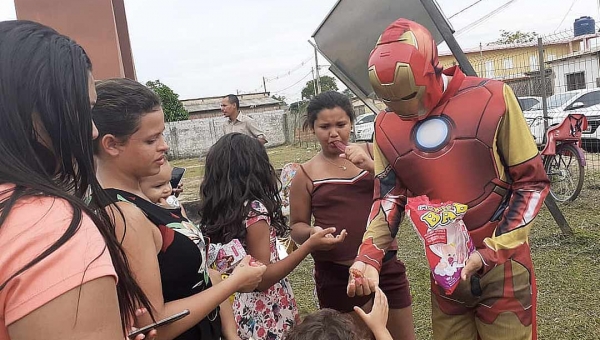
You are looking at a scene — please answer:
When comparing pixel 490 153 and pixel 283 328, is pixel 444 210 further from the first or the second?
pixel 283 328

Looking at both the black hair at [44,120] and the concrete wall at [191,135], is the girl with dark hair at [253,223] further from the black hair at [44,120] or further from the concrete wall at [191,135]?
the concrete wall at [191,135]

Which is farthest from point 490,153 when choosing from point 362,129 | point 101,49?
point 362,129

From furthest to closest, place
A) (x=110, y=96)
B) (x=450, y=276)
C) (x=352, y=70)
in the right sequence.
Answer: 1. (x=352, y=70)
2. (x=450, y=276)
3. (x=110, y=96)

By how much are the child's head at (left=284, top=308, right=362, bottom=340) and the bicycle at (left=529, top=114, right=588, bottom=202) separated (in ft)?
17.5

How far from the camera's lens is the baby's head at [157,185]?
188 centimetres

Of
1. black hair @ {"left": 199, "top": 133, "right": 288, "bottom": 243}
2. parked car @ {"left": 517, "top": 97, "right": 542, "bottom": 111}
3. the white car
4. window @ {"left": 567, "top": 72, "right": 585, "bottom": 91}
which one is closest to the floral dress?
black hair @ {"left": 199, "top": 133, "right": 288, "bottom": 243}

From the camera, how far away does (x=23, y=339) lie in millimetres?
720

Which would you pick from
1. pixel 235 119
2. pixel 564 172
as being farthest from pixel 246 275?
pixel 235 119

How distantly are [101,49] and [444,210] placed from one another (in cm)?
406

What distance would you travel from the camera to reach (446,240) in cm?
164

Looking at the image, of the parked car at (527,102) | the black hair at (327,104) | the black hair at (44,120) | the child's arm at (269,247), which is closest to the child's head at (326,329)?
the child's arm at (269,247)

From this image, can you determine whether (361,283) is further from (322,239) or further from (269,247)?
(269,247)

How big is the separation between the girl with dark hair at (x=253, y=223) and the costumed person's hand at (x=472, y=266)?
661 millimetres

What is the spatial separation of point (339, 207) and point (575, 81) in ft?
22.4
